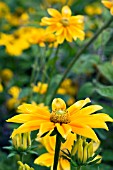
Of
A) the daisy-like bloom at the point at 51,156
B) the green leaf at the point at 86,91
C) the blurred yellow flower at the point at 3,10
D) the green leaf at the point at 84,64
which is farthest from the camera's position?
the blurred yellow flower at the point at 3,10

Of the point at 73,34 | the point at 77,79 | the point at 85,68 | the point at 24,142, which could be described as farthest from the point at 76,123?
the point at 77,79

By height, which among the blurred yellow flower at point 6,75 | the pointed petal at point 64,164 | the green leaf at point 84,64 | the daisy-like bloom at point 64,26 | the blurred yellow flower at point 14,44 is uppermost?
the blurred yellow flower at point 14,44

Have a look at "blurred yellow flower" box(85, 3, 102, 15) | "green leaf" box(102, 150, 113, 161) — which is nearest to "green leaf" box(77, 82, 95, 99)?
"green leaf" box(102, 150, 113, 161)

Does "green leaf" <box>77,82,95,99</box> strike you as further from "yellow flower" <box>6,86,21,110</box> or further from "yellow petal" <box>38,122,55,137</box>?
"yellow petal" <box>38,122,55,137</box>

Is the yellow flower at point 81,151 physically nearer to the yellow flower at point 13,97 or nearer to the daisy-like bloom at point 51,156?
the daisy-like bloom at point 51,156

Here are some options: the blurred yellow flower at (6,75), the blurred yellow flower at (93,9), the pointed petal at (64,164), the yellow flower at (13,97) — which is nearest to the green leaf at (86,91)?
the yellow flower at (13,97)

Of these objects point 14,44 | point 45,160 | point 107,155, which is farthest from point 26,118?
point 14,44

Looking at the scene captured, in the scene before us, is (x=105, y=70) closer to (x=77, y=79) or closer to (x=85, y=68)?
(x=85, y=68)
